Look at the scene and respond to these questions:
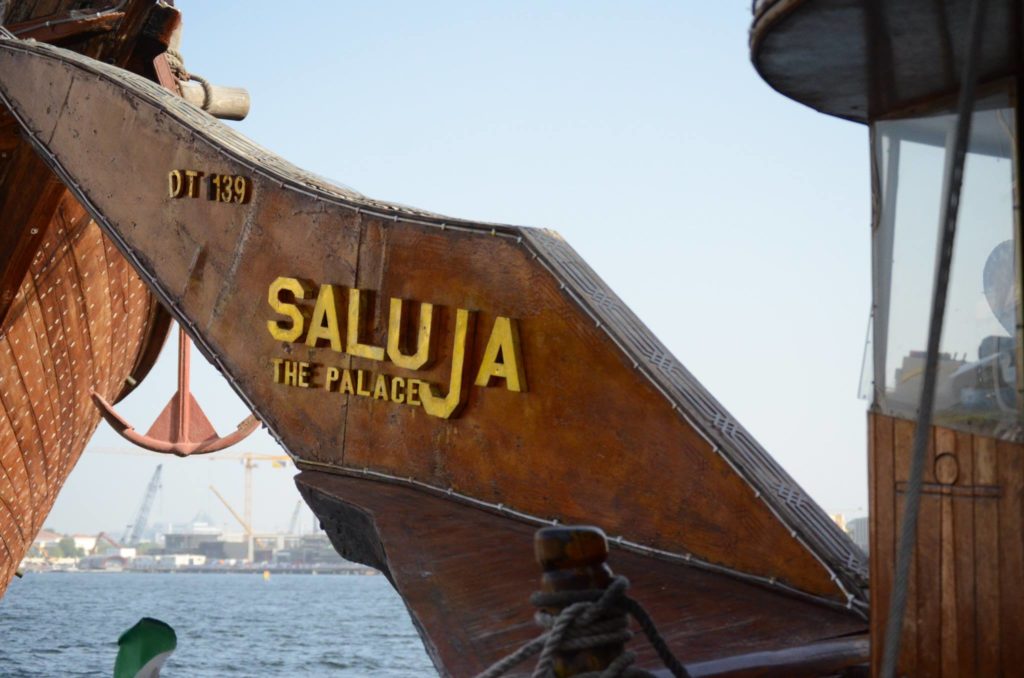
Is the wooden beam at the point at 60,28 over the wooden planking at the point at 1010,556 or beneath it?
over

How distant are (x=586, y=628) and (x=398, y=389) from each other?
3.51 metres

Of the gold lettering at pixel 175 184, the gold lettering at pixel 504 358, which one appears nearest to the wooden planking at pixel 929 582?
the gold lettering at pixel 504 358

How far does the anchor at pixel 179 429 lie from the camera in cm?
1173

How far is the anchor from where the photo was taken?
38.5 ft

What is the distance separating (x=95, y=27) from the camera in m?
10.5

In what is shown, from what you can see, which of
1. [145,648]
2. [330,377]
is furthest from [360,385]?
[145,648]

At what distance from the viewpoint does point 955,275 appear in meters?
4.06

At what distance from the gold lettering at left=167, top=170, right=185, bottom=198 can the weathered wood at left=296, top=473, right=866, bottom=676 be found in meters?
2.16

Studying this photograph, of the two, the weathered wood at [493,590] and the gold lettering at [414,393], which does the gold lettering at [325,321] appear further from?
the weathered wood at [493,590]

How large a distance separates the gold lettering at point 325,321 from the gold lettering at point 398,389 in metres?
0.43

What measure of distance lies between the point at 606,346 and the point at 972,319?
2222mm

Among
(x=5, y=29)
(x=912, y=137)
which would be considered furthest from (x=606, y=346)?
(x=5, y=29)

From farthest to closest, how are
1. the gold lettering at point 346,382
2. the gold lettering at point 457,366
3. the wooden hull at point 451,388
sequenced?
the gold lettering at point 346,382 < the gold lettering at point 457,366 < the wooden hull at point 451,388

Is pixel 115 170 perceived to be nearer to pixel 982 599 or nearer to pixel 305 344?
pixel 305 344
